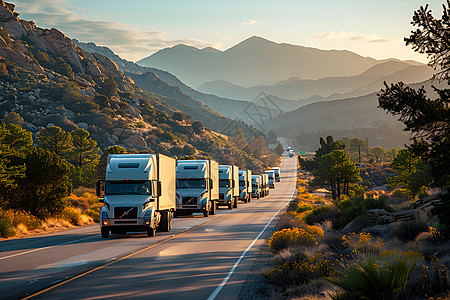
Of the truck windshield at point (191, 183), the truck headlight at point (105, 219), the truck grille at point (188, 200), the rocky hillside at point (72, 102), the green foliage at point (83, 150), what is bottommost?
the truck grille at point (188, 200)

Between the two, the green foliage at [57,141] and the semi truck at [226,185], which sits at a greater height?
the green foliage at [57,141]

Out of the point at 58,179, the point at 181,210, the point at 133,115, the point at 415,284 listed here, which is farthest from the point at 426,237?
the point at 133,115

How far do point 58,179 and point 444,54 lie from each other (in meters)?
23.0

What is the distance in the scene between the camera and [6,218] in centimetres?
2455

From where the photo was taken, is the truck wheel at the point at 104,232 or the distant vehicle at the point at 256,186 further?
the distant vehicle at the point at 256,186

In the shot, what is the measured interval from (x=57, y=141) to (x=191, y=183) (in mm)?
39251

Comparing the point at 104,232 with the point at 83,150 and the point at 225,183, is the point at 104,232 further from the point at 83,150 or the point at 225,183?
the point at 83,150

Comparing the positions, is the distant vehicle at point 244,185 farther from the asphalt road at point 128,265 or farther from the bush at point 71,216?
the asphalt road at point 128,265

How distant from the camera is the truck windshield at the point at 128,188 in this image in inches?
918

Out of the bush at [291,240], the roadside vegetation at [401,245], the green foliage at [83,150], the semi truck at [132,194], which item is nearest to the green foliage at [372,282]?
the roadside vegetation at [401,245]

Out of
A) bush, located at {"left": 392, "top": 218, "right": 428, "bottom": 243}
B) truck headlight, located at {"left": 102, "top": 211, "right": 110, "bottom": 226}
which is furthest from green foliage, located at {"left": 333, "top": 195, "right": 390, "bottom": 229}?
truck headlight, located at {"left": 102, "top": 211, "right": 110, "bottom": 226}

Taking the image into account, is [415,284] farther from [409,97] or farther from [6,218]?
[6,218]

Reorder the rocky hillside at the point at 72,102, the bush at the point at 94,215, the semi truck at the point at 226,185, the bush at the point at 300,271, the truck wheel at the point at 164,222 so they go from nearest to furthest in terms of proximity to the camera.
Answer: the bush at the point at 300,271, the truck wheel at the point at 164,222, the bush at the point at 94,215, the semi truck at the point at 226,185, the rocky hillside at the point at 72,102

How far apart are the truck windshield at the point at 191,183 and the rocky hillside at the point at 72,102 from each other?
80.2 meters
